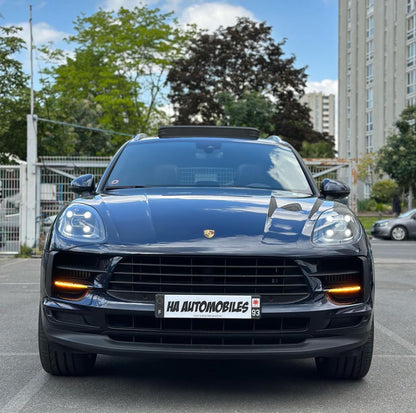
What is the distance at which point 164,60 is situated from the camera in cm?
4438

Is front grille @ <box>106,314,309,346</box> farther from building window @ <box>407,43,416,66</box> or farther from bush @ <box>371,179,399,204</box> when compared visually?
building window @ <box>407,43,416,66</box>

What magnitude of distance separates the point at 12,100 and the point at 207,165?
2501 cm

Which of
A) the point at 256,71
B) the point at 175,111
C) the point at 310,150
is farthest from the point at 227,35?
the point at 310,150

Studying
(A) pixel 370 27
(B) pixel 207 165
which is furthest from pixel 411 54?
(B) pixel 207 165

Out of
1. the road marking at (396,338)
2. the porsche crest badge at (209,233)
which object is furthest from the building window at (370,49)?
the porsche crest badge at (209,233)

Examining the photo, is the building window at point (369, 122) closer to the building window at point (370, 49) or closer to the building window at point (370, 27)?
the building window at point (370, 49)

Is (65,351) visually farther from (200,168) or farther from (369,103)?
(369,103)

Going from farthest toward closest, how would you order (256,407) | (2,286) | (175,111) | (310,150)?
(310,150) < (175,111) < (2,286) < (256,407)

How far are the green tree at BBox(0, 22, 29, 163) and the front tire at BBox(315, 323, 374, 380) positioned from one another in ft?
80.1

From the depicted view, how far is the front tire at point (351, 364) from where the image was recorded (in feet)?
14.6

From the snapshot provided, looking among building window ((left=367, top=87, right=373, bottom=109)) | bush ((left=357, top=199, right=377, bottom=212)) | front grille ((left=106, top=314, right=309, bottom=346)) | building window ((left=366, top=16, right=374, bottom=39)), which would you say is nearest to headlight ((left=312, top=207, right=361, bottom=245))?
front grille ((left=106, top=314, right=309, bottom=346))

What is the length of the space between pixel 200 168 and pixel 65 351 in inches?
71.5

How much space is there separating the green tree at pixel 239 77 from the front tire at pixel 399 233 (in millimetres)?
18576

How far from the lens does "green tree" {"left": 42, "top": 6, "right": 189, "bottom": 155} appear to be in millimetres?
43156
